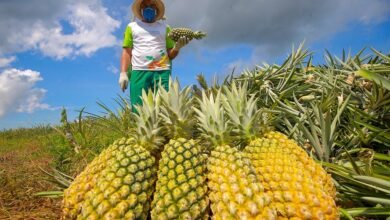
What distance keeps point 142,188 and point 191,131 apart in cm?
51

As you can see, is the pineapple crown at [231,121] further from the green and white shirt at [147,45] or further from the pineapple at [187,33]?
the green and white shirt at [147,45]

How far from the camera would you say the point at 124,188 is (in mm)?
2008

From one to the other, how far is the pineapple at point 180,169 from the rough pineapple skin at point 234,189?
7 centimetres

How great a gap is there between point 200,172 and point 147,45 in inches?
152

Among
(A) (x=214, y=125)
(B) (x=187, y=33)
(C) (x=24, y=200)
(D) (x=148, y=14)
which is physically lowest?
(C) (x=24, y=200)

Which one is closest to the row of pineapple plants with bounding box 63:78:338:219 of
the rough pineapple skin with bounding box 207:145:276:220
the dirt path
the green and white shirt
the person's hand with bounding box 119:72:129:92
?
the rough pineapple skin with bounding box 207:145:276:220

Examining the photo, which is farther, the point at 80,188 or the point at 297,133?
the point at 297,133

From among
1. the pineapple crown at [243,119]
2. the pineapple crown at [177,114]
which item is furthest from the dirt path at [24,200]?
the pineapple crown at [243,119]

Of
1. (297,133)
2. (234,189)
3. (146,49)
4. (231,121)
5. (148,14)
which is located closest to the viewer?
(234,189)

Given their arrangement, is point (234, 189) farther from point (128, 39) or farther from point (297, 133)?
point (128, 39)

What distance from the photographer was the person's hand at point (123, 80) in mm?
5781

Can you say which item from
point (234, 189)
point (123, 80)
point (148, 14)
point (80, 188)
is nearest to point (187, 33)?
point (148, 14)

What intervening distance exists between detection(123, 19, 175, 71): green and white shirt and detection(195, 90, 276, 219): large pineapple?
3.44 meters

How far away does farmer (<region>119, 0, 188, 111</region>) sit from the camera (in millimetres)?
5641
